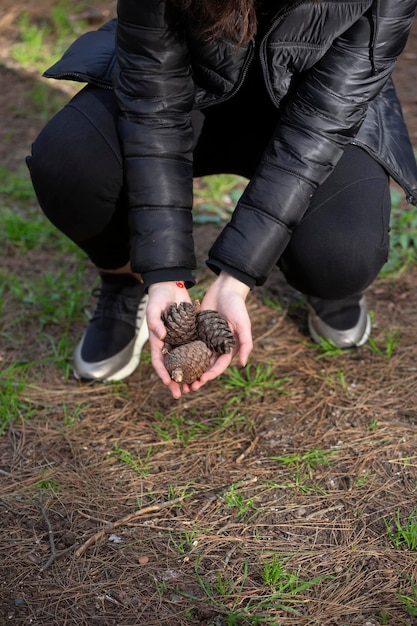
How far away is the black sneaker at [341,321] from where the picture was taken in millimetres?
2387

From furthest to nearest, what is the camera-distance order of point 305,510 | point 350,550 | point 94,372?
point 94,372 < point 305,510 < point 350,550

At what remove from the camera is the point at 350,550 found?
1.71 meters

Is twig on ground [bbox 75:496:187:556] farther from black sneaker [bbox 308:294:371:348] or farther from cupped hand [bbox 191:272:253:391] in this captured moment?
black sneaker [bbox 308:294:371:348]

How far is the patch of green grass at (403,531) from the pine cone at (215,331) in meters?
0.57

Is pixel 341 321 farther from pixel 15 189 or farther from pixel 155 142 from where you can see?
pixel 15 189

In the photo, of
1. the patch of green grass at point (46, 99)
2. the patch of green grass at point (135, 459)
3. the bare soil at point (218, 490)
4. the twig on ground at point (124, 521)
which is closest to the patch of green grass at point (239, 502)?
the bare soil at point (218, 490)

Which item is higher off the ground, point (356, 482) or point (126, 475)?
point (356, 482)

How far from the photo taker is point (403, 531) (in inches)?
67.8

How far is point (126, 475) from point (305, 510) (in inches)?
18.9

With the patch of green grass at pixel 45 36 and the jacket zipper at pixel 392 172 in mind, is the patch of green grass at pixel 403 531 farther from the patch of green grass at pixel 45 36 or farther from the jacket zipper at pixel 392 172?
the patch of green grass at pixel 45 36

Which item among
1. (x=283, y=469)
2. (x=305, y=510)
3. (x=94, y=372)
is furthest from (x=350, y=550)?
(x=94, y=372)

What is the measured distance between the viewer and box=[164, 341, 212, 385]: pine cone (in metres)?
1.75

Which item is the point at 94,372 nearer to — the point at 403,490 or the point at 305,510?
the point at 305,510

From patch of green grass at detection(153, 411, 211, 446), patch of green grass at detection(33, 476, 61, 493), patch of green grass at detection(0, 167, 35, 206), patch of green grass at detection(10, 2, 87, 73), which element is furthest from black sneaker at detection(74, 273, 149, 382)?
patch of green grass at detection(10, 2, 87, 73)
